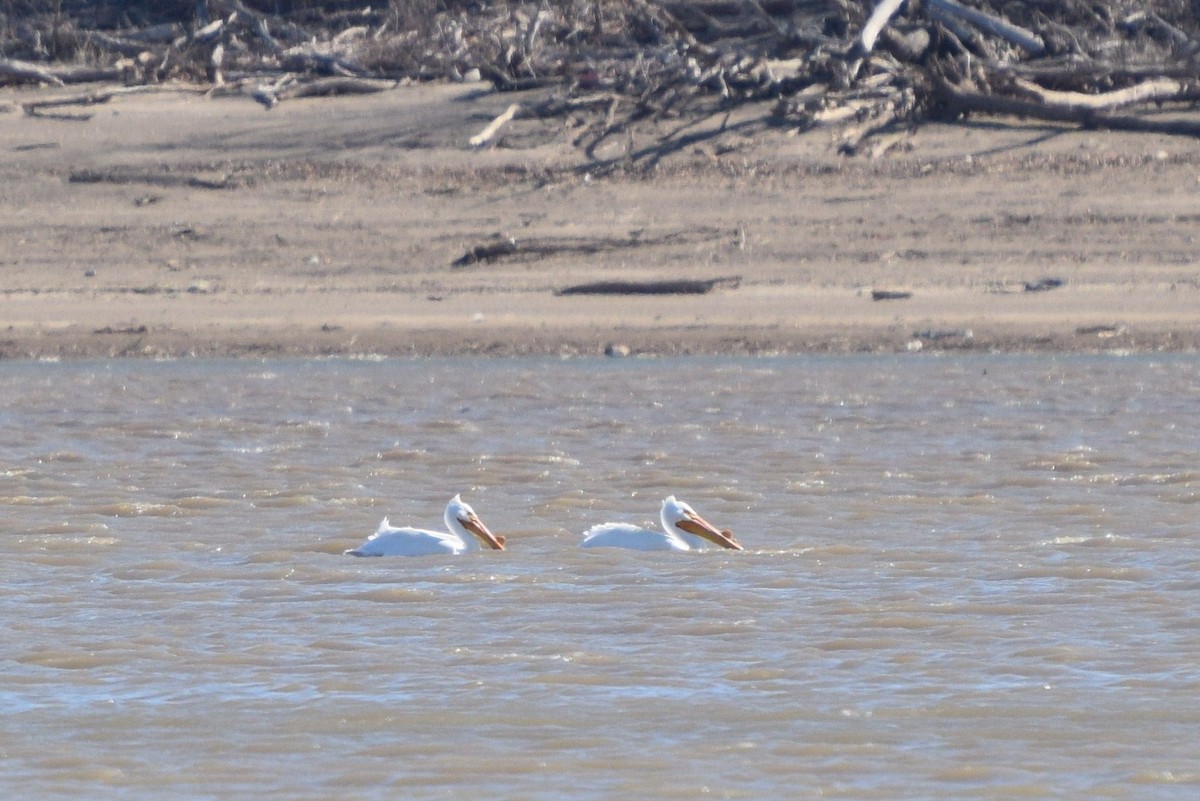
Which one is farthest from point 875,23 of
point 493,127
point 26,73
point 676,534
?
point 676,534

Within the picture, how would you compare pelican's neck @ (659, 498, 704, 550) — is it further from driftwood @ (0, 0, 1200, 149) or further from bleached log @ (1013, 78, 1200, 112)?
bleached log @ (1013, 78, 1200, 112)

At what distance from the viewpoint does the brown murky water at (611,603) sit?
3.62 meters

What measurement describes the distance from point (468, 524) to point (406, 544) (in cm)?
26

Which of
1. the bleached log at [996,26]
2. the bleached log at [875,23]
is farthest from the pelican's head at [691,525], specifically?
the bleached log at [996,26]

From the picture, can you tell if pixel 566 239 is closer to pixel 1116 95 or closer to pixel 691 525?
pixel 1116 95

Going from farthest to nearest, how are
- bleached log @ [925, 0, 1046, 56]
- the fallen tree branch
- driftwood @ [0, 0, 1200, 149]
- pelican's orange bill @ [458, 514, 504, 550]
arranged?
1. bleached log @ [925, 0, 1046, 56]
2. driftwood @ [0, 0, 1200, 149]
3. the fallen tree branch
4. pelican's orange bill @ [458, 514, 504, 550]

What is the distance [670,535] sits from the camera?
574cm

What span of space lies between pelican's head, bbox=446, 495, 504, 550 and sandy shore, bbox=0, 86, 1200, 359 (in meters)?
4.40

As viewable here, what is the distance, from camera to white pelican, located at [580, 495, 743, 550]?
5.62 m

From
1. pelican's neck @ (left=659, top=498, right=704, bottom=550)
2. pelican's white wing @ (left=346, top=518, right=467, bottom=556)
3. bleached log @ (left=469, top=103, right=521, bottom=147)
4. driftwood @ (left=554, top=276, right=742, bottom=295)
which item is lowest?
driftwood @ (left=554, top=276, right=742, bottom=295)

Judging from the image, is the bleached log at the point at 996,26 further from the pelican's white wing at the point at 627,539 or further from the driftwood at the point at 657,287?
the pelican's white wing at the point at 627,539

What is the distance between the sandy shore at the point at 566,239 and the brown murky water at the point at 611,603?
4.30 ft

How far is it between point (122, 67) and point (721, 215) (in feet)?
15.8

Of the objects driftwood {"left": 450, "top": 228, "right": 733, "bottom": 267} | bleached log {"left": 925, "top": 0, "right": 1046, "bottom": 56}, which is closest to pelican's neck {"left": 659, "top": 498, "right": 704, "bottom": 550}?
driftwood {"left": 450, "top": 228, "right": 733, "bottom": 267}
